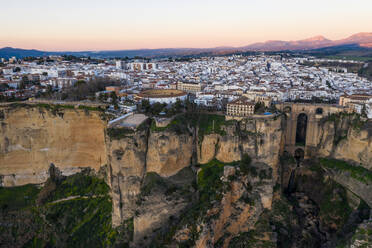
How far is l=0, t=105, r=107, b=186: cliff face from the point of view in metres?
22.5

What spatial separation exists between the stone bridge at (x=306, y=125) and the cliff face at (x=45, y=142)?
15498 mm

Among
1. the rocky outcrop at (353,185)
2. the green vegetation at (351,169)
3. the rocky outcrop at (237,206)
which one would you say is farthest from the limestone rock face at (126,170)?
the green vegetation at (351,169)

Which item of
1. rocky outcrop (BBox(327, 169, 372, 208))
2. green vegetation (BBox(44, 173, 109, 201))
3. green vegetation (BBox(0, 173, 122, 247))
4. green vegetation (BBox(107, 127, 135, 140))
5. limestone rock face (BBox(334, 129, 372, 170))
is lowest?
green vegetation (BBox(0, 173, 122, 247))

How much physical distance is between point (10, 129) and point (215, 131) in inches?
626

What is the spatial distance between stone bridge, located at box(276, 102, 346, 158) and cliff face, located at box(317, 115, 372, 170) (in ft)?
1.68

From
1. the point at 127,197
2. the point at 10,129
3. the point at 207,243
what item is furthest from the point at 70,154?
the point at 207,243

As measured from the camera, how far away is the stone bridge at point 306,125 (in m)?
24.4

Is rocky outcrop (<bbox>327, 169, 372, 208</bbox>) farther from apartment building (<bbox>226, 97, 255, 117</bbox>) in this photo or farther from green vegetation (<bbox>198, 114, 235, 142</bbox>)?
green vegetation (<bbox>198, 114, 235, 142</bbox>)

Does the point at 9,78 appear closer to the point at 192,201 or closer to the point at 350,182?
the point at 192,201

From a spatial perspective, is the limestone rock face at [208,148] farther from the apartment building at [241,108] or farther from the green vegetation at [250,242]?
the green vegetation at [250,242]

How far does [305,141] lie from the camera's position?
25.6 meters

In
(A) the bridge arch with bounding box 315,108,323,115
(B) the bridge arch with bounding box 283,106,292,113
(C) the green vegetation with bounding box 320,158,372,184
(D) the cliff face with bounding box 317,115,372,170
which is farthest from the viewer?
(B) the bridge arch with bounding box 283,106,292,113

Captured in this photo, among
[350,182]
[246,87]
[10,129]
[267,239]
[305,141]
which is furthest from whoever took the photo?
[246,87]

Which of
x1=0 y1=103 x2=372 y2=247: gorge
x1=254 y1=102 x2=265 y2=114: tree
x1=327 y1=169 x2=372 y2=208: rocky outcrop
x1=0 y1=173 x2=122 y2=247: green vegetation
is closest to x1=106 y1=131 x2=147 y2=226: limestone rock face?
x1=0 y1=103 x2=372 y2=247: gorge
